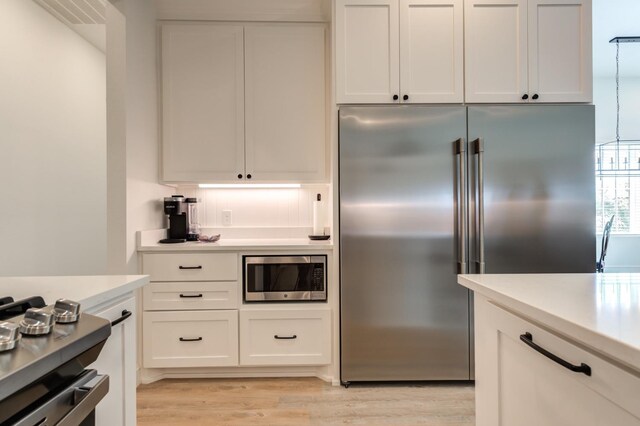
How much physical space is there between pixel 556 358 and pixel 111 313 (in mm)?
1118

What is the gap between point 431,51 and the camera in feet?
7.10

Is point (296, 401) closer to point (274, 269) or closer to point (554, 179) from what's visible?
point (274, 269)

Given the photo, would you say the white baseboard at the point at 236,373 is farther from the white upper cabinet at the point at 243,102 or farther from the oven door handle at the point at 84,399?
the oven door handle at the point at 84,399

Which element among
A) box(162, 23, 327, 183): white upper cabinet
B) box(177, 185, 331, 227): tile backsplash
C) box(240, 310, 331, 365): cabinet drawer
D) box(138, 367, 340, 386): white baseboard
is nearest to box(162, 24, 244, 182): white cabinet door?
box(162, 23, 327, 183): white upper cabinet

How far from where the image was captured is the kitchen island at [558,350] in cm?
58

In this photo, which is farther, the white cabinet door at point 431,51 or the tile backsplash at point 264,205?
the tile backsplash at point 264,205

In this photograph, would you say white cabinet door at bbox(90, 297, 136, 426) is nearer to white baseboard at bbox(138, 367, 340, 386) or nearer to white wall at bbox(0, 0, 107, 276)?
white baseboard at bbox(138, 367, 340, 386)

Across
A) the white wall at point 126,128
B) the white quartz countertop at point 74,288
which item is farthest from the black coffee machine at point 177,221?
the white quartz countertop at point 74,288

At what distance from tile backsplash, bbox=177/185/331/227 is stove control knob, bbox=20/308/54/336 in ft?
7.19

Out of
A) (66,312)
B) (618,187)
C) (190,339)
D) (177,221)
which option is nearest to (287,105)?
(177,221)

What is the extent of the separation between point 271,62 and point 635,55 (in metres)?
4.11

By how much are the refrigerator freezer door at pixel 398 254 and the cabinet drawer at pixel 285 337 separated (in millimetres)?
157

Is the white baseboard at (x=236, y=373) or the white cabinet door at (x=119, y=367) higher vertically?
the white cabinet door at (x=119, y=367)

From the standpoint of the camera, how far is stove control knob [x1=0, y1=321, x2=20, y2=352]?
480 mm
